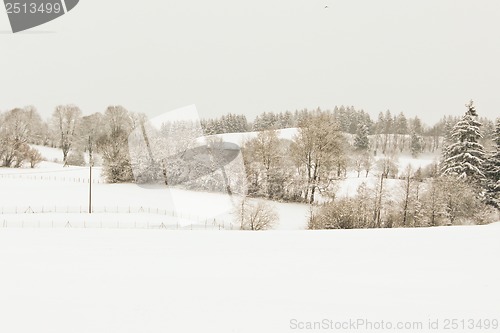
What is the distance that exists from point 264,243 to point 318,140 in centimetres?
3160

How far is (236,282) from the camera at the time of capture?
38.7ft

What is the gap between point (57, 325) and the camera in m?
8.72

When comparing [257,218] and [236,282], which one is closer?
[236,282]

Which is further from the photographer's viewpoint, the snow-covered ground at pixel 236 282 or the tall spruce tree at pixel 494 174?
the tall spruce tree at pixel 494 174

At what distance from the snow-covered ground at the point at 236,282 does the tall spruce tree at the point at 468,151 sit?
19301 mm

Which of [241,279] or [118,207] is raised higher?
[241,279]

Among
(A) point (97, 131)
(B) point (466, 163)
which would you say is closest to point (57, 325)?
(B) point (466, 163)

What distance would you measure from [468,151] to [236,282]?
34222 mm

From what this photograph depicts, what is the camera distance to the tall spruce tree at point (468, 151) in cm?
Result: 3519

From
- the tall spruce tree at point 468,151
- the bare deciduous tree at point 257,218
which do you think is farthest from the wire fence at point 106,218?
the tall spruce tree at point 468,151

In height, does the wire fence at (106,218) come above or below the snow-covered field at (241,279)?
below

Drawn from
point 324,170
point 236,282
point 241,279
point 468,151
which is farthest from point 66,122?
point 236,282

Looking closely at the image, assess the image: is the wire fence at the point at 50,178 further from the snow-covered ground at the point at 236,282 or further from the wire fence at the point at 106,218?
the snow-covered ground at the point at 236,282

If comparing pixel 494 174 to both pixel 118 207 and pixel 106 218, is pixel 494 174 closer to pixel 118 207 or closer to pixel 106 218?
pixel 106 218
